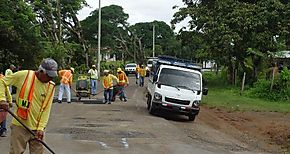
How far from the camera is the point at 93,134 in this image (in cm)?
1423

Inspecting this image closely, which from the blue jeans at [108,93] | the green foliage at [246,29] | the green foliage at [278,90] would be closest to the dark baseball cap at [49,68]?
the blue jeans at [108,93]

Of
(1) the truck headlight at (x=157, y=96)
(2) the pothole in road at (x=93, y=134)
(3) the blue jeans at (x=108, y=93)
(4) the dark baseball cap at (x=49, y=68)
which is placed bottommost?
(2) the pothole in road at (x=93, y=134)

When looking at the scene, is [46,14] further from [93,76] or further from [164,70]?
[164,70]

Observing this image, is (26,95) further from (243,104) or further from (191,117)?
(243,104)

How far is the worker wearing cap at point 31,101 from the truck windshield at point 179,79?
13.4 metres

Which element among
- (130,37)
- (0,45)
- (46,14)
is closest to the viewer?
(0,45)

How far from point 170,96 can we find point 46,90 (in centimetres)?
1304

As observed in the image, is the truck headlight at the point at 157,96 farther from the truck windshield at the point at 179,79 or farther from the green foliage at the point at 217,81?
the green foliage at the point at 217,81

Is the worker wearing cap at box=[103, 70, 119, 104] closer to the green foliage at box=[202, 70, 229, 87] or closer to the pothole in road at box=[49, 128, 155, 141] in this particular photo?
the pothole in road at box=[49, 128, 155, 141]

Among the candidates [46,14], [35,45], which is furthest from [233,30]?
[46,14]

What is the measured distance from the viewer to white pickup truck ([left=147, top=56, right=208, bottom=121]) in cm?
1995

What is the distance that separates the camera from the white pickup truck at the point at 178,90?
786 inches

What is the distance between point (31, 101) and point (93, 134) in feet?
23.6

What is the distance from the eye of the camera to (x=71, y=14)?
54562 millimetres
